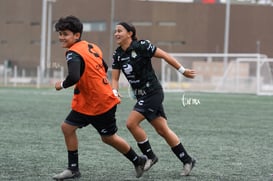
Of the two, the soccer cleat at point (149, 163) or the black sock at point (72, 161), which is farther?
the soccer cleat at point (149, 163)

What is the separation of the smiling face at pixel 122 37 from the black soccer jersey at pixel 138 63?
0.05 meters

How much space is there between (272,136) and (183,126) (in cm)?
224

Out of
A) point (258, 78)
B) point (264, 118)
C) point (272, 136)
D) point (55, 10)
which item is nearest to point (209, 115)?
point (264, 118)

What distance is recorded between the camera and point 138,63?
6180mm

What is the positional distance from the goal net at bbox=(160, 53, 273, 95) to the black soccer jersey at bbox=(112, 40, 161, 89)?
80.5ft

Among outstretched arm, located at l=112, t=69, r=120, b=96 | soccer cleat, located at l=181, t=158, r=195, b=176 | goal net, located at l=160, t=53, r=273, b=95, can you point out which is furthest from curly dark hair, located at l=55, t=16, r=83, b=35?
goal net, located at l=160, t=53, r=273, b=95

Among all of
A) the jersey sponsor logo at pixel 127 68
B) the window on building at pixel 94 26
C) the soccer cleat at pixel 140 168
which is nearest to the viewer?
the soccer cleat at pixel 140 168

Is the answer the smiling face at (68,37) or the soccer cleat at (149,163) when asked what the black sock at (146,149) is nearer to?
the soccer cleat at (149,163)

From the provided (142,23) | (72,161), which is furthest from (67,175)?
(142,23)

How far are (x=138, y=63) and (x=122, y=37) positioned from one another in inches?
12.3

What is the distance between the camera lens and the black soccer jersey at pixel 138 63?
20.3ft

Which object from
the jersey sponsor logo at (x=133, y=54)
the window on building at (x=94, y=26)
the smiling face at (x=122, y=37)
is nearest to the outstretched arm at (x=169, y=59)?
the jersey sponsor logo at (x=133, y=54)

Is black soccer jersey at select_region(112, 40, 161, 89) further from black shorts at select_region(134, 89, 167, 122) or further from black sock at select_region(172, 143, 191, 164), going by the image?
black sock at select_region(172, 143, 191, 164)

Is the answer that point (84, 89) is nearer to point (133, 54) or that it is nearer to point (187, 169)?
point (133, 54)
